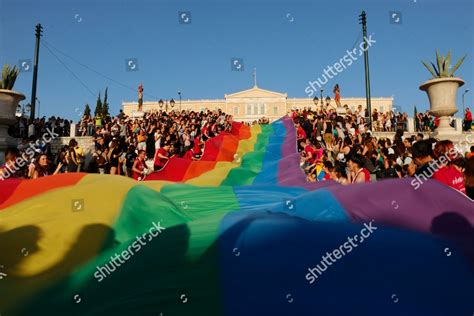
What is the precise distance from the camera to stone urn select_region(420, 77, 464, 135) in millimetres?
11008

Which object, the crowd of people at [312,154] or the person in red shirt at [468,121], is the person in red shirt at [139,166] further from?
the person in red shirt at [468,121]

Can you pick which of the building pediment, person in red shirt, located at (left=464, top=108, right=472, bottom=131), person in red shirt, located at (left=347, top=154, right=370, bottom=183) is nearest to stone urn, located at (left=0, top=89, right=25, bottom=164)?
person in red shirt, located at (left=347, top=154, right=370, bottom=183)

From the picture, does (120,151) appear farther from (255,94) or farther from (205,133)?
(255,94)

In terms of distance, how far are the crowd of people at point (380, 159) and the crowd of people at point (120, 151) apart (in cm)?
384

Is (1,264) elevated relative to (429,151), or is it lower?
lower

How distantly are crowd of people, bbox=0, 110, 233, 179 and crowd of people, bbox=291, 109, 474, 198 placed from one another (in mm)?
3839

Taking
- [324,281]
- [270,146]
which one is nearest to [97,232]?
[324,281]

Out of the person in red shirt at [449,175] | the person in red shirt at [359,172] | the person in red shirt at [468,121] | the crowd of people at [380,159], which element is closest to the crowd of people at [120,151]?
the crowd of people at [380,159]

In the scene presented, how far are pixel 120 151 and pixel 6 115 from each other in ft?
14.3

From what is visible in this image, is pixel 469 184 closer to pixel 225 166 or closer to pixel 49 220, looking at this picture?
pixel 49 220

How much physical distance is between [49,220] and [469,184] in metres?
4.01

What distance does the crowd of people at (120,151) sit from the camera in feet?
22.8

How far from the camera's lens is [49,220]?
125 inches

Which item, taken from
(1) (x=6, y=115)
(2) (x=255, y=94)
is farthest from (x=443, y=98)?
(2) (x=255, y=94)
